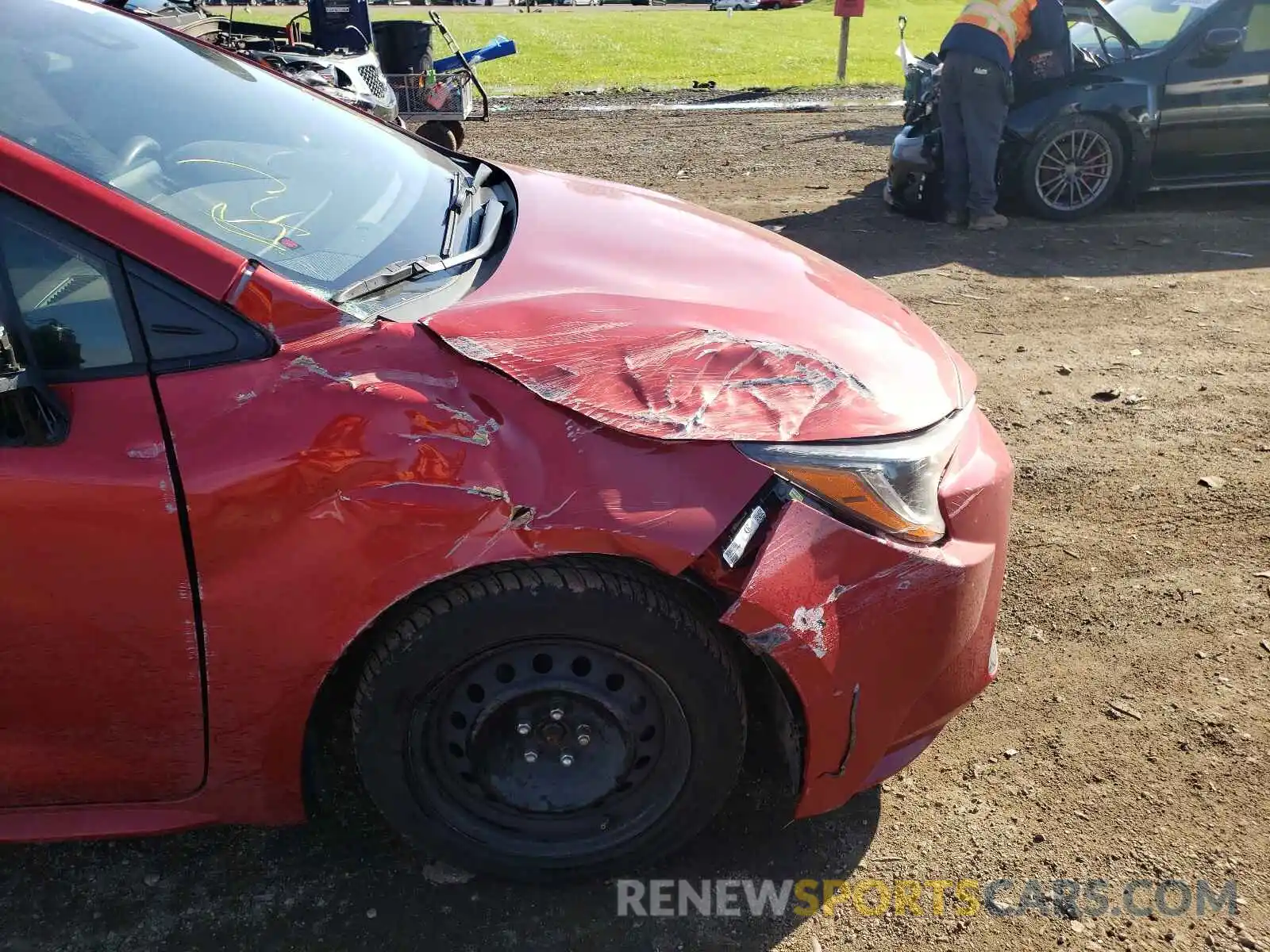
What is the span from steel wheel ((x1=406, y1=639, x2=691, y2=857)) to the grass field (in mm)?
14143

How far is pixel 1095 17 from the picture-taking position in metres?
8.03

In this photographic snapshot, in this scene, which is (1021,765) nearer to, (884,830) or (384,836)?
(884,830)

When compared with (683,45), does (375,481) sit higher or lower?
lower

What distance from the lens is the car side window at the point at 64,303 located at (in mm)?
1938

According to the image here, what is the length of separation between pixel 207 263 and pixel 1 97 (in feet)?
2.31

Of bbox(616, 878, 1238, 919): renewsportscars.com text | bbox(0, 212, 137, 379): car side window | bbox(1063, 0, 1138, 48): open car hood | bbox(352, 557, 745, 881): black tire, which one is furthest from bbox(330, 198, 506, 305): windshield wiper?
bbox(1063, 0, 1138, 48): open car hood

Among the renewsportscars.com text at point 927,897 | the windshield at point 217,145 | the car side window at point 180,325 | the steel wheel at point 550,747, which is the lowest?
the renewsportscars.com text at point 927,897

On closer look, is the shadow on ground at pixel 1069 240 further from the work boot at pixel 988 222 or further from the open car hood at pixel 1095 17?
the open car hood at pixel 1095 17

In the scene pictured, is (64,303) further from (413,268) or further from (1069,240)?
(1069,240)

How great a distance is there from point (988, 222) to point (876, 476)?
611 centimetres

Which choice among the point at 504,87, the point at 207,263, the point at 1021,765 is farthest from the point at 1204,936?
Answer: the point at 504,87

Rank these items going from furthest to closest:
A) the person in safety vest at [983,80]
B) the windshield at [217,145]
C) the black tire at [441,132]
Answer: the black tire at [441,132] → the person in safety vest at [983,80] → the windshield at [217,145]

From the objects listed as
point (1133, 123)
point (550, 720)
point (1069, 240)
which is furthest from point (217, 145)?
point (1133, 123)

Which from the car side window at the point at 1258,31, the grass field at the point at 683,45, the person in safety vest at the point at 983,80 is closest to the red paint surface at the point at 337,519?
the person in safety vest at the point at 983,80
